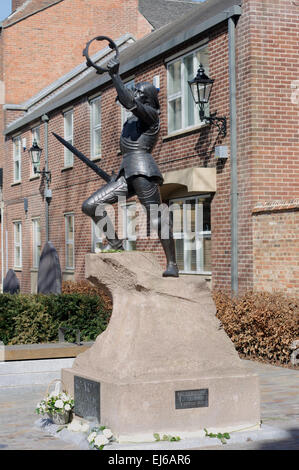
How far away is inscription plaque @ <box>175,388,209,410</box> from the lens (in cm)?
639

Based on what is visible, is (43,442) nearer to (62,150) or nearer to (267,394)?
(267,394)

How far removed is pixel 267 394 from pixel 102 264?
2749 mm

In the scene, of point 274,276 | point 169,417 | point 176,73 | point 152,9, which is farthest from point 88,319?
point 152,9

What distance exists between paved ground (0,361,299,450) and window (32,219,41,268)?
15222 millimetres

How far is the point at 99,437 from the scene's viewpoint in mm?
6051

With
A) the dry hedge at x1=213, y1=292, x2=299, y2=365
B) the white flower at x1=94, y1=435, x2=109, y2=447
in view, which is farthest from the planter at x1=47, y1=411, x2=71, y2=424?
the dry hedge at x1=213, y1=292, x2=299, y2=365

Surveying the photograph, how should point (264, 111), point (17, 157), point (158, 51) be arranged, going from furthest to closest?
point (17, 157) → point (158, 51) → point (264, 111)

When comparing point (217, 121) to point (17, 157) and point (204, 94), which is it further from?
point (17, 157)

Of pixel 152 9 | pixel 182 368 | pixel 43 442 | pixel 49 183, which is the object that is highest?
pixel 152 9

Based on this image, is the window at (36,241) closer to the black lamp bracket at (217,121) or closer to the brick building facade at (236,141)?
the brick building facade at (236,141)

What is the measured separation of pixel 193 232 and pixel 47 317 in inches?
191

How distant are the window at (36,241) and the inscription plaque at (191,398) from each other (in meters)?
18.7

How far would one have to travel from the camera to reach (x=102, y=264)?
7.25 meters

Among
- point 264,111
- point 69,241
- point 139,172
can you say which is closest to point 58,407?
point 139,172
